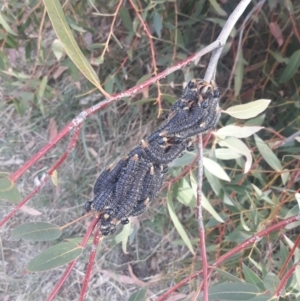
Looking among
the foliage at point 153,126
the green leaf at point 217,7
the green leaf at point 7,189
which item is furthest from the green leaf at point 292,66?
the green leaf at point 7,189

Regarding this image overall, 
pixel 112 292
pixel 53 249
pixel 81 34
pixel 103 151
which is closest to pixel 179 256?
pixel 112 292

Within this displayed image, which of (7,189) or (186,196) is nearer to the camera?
(7,189)

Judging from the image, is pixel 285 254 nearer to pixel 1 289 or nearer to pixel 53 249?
pixel 53 249

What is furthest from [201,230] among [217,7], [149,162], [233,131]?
[217,7]

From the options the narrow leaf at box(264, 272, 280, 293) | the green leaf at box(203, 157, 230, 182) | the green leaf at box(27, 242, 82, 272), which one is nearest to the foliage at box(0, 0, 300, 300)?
the green leaf at box(203, 157, 230, 182)

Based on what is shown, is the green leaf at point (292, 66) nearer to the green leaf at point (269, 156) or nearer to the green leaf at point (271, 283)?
the green leaf at point (269, 156)

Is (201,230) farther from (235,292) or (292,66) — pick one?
(292,66)
